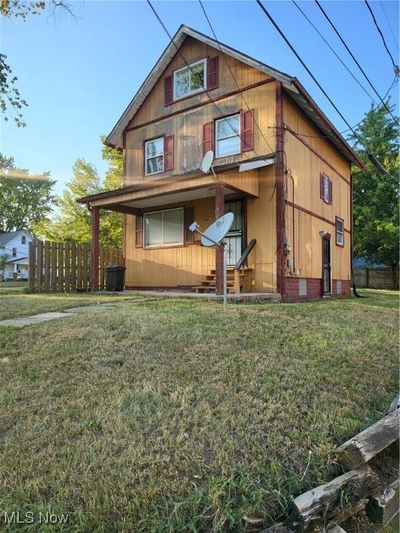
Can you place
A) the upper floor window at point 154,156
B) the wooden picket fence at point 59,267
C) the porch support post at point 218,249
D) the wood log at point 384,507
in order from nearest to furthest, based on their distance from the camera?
the wood log at point 384,507, the porch support post at point 218,249, the wooden picket fence at point 59,267, the upper floor window at point 154,156

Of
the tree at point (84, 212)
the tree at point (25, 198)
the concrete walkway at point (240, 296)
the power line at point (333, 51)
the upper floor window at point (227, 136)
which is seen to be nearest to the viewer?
the power line at point (333, 51)

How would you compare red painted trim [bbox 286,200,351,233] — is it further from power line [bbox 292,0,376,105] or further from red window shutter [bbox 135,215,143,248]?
red window shutter [bbox 135,215,143,248]

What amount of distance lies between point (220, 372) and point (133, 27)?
569cm

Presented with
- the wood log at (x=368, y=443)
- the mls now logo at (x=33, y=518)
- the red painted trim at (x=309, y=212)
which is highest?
the red painted trim at (x=309, y=212)

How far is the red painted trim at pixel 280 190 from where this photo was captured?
9.84 meters

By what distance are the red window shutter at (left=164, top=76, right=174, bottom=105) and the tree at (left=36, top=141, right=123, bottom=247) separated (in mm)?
9200

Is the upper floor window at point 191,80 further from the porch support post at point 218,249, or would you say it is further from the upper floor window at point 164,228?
the porch support post at point 218,249

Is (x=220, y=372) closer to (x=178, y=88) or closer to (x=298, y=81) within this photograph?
(x=298, y=81)

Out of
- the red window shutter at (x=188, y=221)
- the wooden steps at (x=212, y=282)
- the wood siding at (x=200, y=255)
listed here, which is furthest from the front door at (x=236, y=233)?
the red window shutter at (x=188, y=221)

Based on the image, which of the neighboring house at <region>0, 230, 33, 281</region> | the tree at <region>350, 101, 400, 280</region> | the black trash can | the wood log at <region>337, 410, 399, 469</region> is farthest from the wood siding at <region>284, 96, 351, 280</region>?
the neighboring house at <region>0, 230, 33, 281</region>

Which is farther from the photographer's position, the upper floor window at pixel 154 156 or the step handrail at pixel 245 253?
the upper floor window at pixel 154 156

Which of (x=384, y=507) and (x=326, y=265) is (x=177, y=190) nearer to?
(x=326, y=265)

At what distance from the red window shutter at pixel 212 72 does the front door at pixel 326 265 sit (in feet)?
19.8

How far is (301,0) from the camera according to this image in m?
5.85
